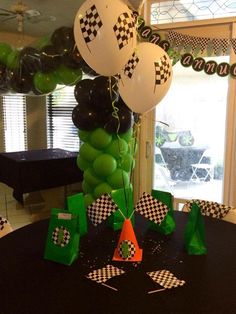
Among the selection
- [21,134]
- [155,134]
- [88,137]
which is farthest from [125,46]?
[21,134]

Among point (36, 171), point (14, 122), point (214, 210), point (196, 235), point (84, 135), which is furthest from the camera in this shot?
point (14, 122)

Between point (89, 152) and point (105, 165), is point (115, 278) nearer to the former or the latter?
point (105, 165)

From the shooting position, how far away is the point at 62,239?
4.54 feet

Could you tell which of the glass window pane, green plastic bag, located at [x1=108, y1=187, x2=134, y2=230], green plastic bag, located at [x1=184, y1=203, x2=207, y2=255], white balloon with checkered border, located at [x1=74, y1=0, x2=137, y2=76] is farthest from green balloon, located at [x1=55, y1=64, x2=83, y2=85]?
green plastic bag, located at [x1=184, y1=203, x2=207, y2=255]

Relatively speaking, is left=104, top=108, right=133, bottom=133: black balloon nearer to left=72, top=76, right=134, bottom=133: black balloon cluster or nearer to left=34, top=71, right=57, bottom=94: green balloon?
left=72, top=76, right=134, bottom=133: black balloon cluster

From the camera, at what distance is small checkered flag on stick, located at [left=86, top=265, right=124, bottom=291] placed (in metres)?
1.25

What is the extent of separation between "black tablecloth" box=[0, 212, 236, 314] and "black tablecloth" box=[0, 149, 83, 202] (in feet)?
7.32

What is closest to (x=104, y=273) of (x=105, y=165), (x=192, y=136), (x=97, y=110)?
(x=105, y=165)

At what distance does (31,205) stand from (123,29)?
3.52 meters

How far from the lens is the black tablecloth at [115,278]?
1085mm

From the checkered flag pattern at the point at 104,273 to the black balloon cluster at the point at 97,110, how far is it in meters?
1.56

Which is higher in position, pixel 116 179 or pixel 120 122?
pixel 120 122

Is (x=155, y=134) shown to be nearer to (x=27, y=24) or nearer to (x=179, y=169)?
(x=179, y=169)

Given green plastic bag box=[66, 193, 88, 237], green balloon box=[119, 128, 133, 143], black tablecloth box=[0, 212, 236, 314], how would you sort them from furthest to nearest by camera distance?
green balloon box=[119, 128, 133, 143] < green plastic bag box=[66, 193, 88, 237] < black tablecloth box=[0, 212, 236, 314]
